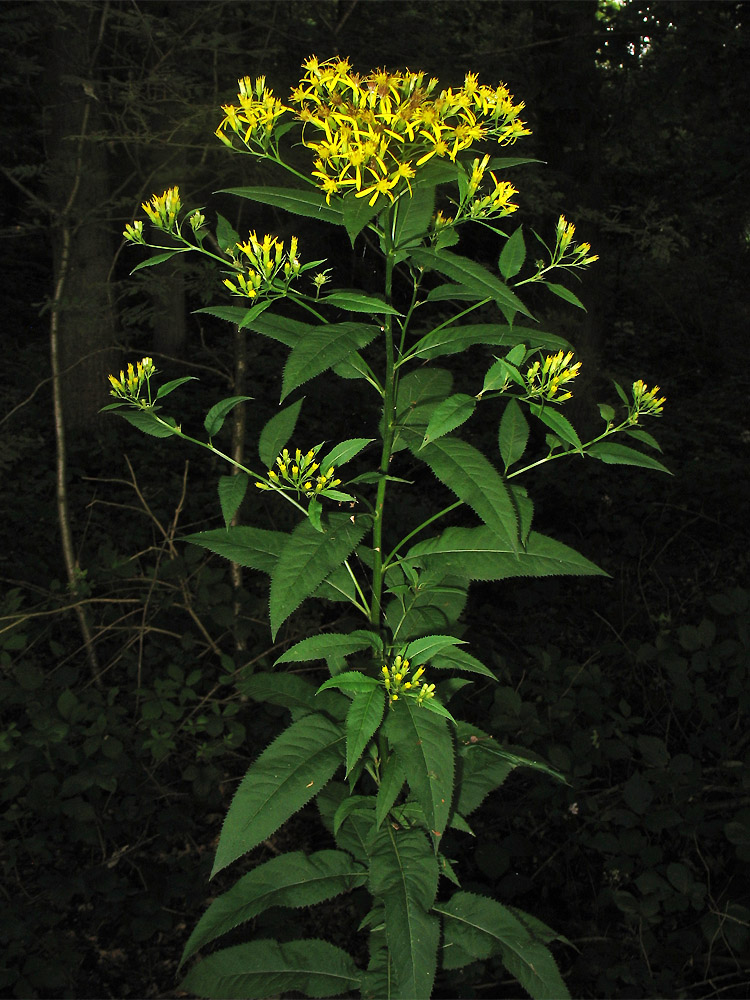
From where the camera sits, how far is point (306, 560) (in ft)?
4.79

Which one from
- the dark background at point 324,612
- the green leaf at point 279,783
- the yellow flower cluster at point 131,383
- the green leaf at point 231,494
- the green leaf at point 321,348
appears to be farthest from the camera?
the dark background at point 324,612

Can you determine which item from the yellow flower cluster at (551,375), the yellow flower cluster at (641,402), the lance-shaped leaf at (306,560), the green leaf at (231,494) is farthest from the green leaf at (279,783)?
the yellow flower cluster at (641,402)

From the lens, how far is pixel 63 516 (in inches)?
148

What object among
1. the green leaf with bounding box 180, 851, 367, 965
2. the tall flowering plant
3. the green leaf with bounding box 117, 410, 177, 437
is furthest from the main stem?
the green leaf with bounding box 180, 851, 367, 965

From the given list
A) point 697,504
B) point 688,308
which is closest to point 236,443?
point 697,504

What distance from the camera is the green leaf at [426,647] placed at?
1443mm

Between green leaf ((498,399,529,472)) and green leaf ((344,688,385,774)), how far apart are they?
513mm

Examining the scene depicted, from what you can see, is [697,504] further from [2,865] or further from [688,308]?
[688,308]

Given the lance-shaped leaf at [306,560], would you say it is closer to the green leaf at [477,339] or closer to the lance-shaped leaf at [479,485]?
the lance-shaped leaf at [479,485]

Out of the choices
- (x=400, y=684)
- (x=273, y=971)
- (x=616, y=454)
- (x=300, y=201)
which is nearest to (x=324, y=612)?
(x=273, y=971)

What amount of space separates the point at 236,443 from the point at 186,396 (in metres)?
4.70

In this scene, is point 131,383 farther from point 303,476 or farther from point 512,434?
point 512,434

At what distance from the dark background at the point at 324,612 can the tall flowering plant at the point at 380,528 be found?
53 centimetres

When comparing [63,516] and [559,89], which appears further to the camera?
[559,89]
